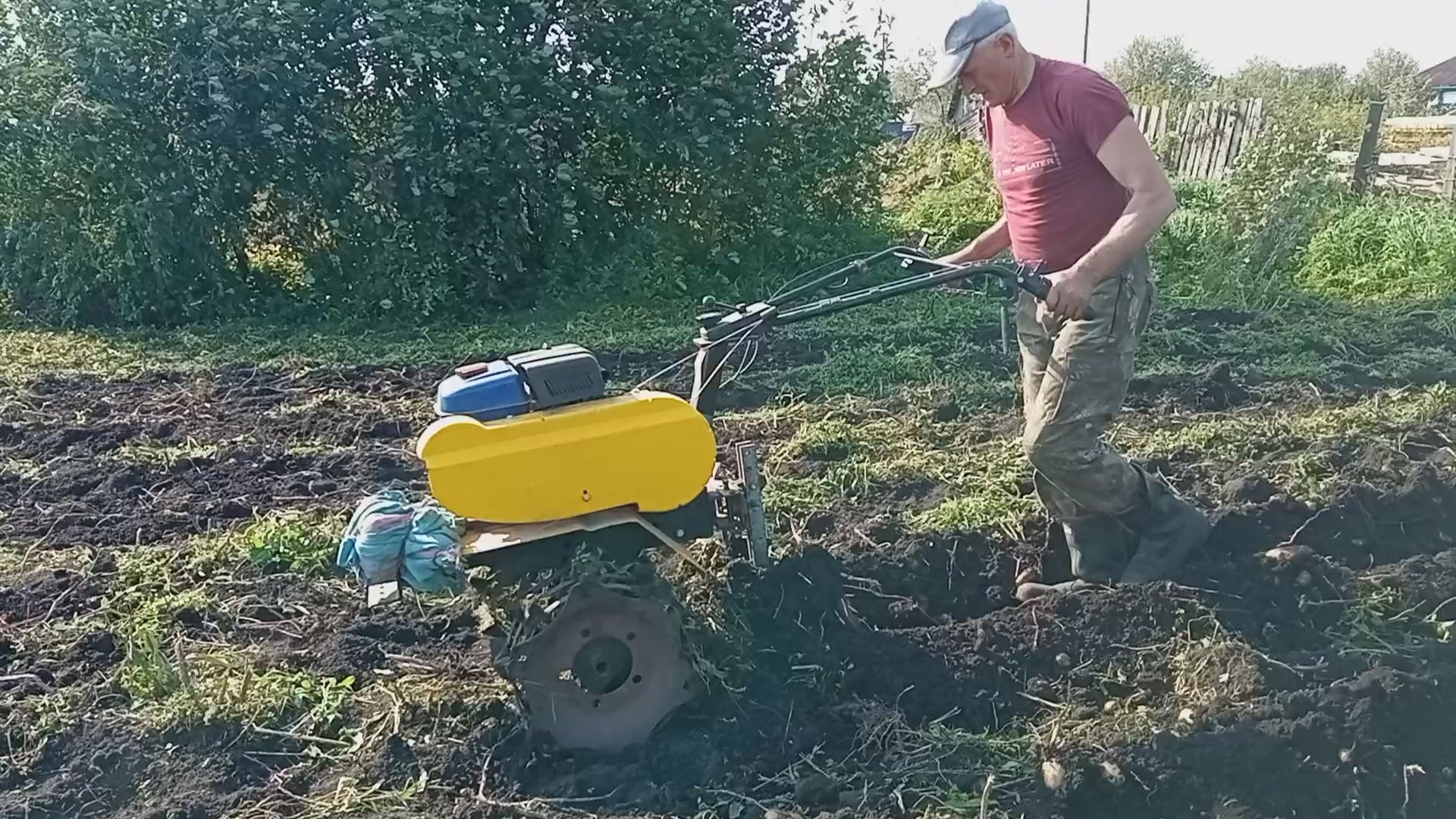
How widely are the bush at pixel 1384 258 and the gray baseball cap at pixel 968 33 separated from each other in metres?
6.56

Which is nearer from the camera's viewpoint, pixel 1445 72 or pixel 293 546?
pixel 293 546

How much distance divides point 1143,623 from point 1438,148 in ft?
34.1

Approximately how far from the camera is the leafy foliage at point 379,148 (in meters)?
9.64

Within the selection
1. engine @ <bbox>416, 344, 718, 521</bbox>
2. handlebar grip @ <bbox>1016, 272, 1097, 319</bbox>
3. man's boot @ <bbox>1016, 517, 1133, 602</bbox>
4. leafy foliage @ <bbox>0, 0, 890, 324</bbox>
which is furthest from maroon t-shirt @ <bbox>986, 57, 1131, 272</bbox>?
leafy foliage @ <bbox>0, 0, 890, 324</bbox>

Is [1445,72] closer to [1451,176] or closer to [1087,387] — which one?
[1451,176]

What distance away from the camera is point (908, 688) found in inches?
139

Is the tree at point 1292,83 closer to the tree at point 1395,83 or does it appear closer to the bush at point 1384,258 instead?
the tree at point 1395,83

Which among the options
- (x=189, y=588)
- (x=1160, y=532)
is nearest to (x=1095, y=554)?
(x=1160, y=532)

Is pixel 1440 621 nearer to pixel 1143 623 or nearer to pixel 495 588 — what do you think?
pixel 1143 623

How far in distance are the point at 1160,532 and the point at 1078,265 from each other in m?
1.20

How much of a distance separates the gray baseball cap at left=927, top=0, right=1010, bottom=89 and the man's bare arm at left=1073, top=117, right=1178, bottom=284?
1.56 feet

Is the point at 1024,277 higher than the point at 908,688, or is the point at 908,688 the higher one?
the point at 1024,277

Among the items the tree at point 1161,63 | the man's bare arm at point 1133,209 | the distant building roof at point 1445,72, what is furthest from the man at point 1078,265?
the distant building roof at point 1445,72

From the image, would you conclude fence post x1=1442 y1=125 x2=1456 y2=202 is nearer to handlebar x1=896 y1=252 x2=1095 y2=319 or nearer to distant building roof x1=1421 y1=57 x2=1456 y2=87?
handlebar x1=896 y1=252 x2=1095 y2=319
